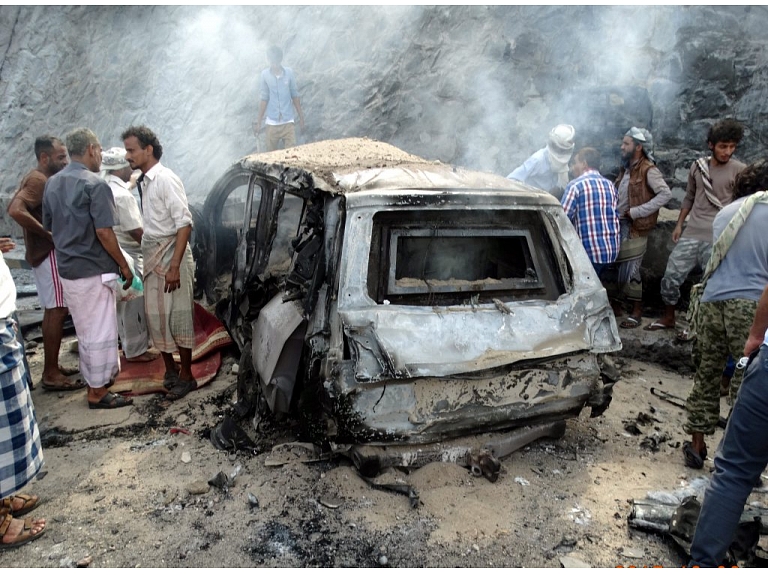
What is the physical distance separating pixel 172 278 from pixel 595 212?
3.81 meters

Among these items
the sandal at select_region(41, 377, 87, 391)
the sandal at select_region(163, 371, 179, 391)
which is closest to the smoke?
the sandal at select_region(41, 377, 87, 391)

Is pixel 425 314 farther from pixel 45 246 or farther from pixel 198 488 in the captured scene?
pixel 45 246

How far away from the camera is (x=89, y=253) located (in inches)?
157

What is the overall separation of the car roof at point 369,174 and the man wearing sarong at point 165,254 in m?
0.73

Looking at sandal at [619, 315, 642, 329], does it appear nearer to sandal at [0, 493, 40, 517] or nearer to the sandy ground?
the sandy ground

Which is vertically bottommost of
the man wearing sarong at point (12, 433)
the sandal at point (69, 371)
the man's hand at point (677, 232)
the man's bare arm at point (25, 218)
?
the sandal at point (69, 371)

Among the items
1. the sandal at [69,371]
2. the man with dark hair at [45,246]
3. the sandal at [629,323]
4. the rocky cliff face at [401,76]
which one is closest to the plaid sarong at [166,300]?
the man with dark hair at [45,246]

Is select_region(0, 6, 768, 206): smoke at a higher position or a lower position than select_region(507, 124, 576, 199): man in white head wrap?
higher

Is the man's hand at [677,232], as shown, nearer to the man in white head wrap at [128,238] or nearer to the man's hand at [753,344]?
the man's hand at [753,344]

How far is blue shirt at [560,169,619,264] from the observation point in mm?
5082

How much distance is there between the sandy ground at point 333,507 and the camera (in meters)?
2.63

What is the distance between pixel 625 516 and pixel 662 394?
181cm

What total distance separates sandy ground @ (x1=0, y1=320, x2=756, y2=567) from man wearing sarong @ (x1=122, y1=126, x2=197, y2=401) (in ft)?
2.62

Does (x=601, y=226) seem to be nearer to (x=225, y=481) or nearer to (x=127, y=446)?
(x=225, y=481)
